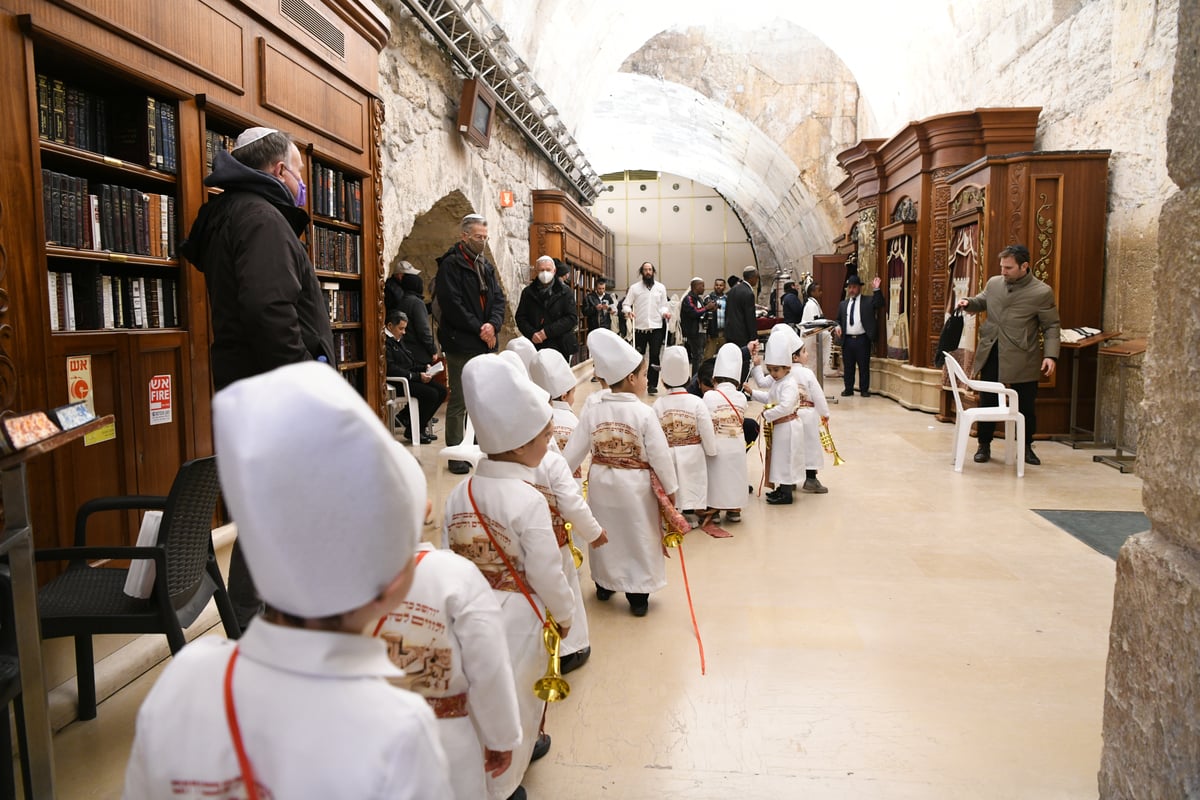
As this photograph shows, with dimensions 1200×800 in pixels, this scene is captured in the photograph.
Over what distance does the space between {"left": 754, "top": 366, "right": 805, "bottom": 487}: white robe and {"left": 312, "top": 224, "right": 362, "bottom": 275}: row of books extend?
2604 millimetres

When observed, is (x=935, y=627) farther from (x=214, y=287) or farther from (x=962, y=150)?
(x=962, y=150)

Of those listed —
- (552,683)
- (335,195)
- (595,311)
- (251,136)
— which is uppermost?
(335,195)

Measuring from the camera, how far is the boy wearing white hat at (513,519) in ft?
6.37

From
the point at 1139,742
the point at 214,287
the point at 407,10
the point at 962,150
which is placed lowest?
the point at 1139,742

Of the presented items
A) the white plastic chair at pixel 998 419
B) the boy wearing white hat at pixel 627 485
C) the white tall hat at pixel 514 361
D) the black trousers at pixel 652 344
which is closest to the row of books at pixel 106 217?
the white tall hat at pixel 514 361

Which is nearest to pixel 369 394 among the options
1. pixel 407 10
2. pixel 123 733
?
pixel 123 733

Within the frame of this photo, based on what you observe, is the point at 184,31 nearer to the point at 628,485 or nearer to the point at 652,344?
the point at 628,485

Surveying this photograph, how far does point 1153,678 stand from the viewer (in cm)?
152

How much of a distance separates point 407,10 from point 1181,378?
595 cm

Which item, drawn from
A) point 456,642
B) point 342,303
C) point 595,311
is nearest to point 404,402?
point 342,303

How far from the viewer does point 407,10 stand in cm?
607

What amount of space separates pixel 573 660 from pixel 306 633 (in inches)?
81.2

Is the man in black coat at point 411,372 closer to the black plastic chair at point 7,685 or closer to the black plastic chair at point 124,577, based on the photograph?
the black plastic chair at point 124,577

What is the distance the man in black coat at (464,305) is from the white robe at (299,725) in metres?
4.42
